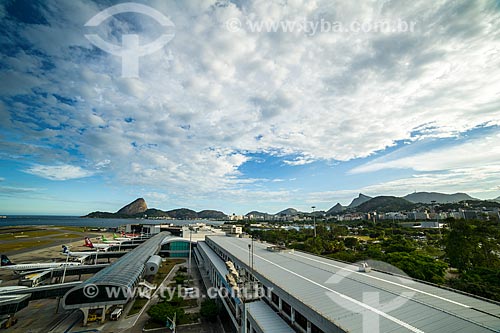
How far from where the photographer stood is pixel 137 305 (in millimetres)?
32656

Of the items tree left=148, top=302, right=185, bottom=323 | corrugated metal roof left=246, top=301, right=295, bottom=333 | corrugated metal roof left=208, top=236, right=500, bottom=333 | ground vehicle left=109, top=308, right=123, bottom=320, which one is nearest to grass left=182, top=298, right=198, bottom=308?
tree left=148, top=302, right=185, bottom=323

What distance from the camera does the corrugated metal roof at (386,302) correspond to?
37.4 ft

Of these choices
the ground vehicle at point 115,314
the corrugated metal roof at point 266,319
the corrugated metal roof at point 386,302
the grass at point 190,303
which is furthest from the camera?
the grass at point 190,303

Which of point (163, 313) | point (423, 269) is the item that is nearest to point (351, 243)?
point (423, 269)

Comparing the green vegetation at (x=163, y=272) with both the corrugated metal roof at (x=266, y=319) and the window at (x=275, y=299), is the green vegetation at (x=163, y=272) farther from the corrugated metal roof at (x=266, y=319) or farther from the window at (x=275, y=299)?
the window at (x=275, y=299)

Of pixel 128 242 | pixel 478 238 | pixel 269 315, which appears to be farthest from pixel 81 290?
pixel 128 242

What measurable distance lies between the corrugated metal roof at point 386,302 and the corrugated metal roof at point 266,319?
229 centimetres

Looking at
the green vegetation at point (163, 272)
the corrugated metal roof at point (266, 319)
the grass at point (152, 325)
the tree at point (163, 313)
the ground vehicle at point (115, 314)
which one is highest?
the corrugated metal roof at point (266, 319)

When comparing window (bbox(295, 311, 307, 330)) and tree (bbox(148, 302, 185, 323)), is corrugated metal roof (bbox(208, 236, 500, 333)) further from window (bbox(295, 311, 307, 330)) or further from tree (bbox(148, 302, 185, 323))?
tree (bbox(148, 302, 185, 323))

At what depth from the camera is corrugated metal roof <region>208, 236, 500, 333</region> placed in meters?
11.4

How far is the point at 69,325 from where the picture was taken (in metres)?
26.6

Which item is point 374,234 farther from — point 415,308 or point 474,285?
point 415,308

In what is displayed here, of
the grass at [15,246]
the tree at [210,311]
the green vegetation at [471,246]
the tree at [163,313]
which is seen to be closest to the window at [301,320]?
the tree at [210,311]

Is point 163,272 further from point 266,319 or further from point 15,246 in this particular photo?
point 15,246
